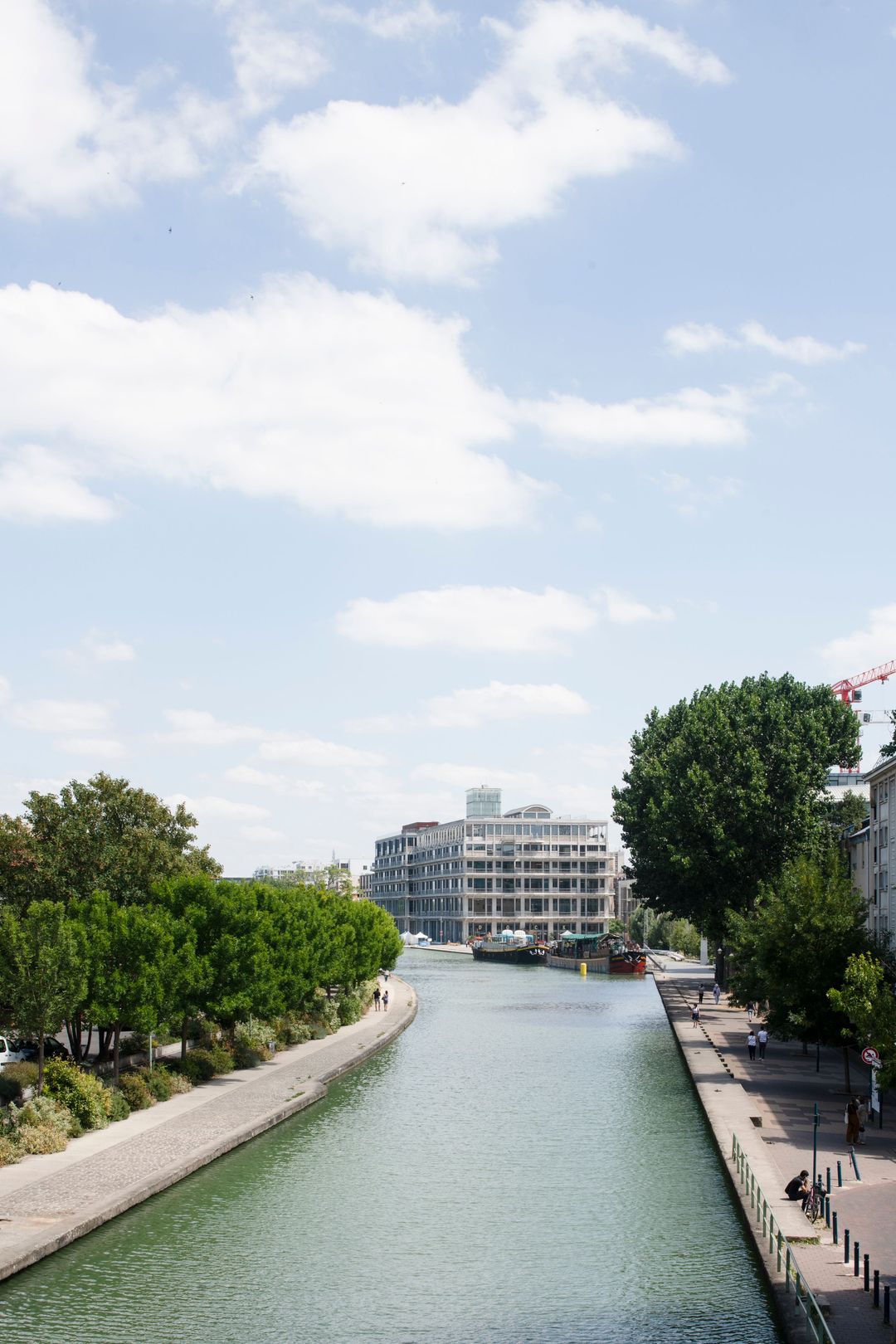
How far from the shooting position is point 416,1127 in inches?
1797

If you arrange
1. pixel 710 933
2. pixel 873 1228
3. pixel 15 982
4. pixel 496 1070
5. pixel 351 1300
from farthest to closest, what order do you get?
pixel 710 933
pixel 496 1070
pixel 15 982
pixel 873 1228
pixel 351 1300

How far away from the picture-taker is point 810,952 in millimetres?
50656

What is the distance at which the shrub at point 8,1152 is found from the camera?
35688mm

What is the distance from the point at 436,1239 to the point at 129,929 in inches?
810

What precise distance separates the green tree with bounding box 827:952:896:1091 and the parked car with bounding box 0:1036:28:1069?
90.6ft

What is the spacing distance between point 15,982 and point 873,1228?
2578 cm

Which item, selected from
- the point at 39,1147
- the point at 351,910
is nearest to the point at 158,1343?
the point at 39,1147

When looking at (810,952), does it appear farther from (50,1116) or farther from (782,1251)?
(50,1116)

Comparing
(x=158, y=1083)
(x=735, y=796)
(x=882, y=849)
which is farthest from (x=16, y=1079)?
(x=735, y=796)

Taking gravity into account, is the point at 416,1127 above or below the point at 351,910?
below

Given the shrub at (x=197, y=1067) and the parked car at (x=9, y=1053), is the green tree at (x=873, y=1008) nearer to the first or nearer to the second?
the shrub at (x=197, y=1067)

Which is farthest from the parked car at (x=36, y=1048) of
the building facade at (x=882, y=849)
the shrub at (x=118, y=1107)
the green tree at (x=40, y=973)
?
the building facade at (x=882, y=849)

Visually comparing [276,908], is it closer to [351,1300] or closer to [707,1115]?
[707,1115]

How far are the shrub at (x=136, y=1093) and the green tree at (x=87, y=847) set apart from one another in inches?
493
